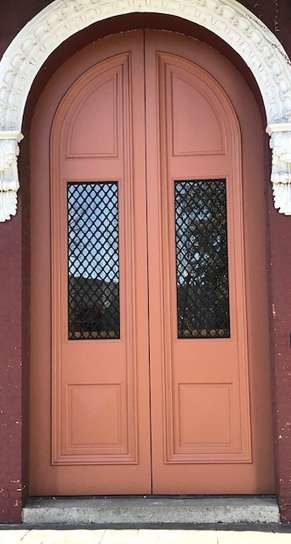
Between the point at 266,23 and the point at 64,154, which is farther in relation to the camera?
the point at 64,154

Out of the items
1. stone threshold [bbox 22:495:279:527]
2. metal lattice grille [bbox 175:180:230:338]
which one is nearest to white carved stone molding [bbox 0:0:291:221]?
metal lattice grille [bbox 175:180:230:338]

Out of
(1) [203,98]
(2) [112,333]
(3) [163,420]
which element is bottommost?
(3) [163,420]

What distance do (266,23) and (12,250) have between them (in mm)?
2476

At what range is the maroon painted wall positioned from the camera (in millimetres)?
4578

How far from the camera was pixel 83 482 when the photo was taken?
4.90m

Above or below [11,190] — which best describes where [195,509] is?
below

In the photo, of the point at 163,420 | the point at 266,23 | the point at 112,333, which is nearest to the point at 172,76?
the point at 266,23

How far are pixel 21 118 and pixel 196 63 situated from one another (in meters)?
1.45

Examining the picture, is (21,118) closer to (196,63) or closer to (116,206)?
(116,206)
